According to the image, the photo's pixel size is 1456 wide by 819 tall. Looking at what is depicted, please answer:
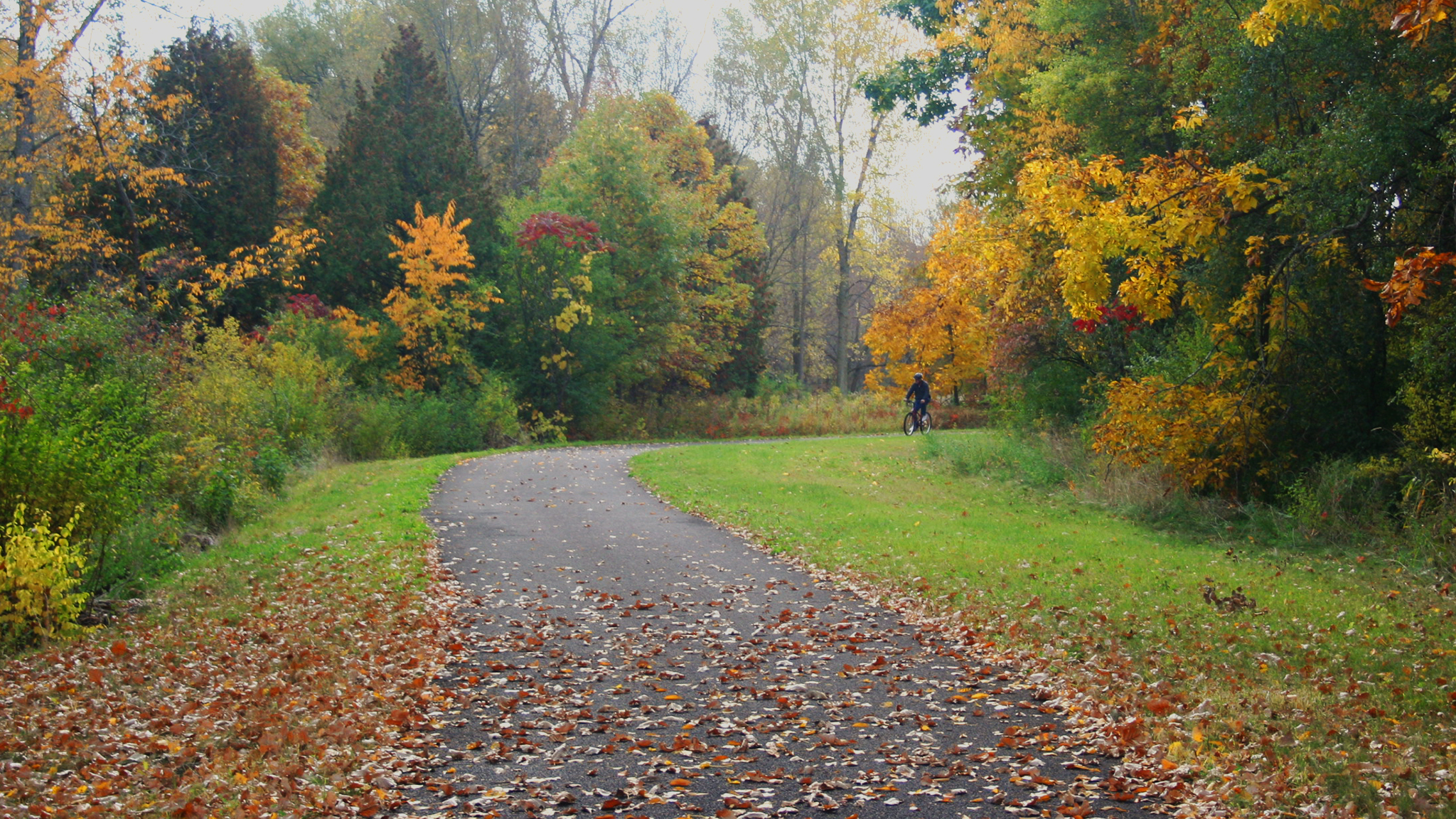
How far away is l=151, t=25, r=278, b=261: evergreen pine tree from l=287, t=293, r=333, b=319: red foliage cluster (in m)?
3.82

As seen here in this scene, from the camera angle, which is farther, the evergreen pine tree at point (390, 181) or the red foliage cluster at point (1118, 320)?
the evergreen pine tree at point (390, 181)

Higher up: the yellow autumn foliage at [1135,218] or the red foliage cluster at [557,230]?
the red foliage cluster at [557,230]

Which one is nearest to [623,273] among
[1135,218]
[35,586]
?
[1135,218]

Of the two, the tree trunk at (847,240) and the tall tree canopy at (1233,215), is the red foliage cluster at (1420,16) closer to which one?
the tall tree canopy at (1233,215)

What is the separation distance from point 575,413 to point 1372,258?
22.9 meters

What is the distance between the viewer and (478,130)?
131 ft

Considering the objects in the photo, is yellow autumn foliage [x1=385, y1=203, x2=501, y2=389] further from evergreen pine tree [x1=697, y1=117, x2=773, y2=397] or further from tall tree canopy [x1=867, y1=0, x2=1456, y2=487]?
tall tree canopy [x1=867, y1=0, x2=1456, y2=487]

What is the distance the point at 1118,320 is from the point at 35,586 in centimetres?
1683

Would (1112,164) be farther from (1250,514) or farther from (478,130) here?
(478,130)

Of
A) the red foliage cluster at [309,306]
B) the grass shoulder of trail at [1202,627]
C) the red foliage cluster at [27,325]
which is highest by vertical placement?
the red foliage cluster at [309,306]

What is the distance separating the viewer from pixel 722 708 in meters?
6.54

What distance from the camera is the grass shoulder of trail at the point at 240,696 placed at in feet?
16.0

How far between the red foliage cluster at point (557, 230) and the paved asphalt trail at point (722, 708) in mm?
18401

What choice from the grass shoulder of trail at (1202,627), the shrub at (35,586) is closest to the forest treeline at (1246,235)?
the grass shoulder of trail at (1202,627)
